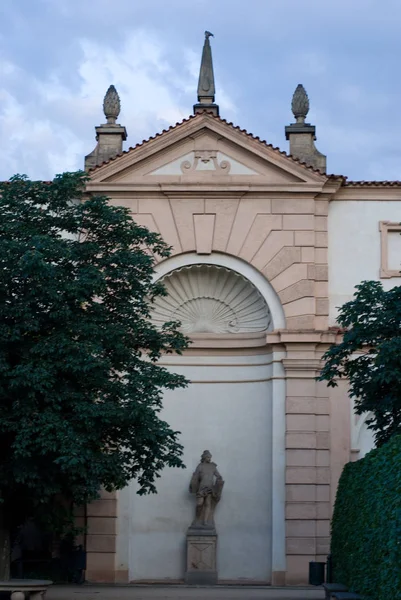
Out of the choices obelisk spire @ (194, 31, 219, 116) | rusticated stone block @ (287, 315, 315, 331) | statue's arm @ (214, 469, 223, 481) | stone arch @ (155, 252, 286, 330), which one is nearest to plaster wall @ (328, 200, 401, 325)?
rusticated stone block @ (287, 315, 315, 331)

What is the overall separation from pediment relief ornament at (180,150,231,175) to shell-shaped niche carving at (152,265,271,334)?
99.4 inches

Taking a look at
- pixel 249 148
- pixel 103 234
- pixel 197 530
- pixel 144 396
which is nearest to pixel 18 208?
pixel 103 234

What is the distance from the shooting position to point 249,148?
28.2 meters

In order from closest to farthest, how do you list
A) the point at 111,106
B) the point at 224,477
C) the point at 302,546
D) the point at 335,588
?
the point at 335,588 → the point at 302,546 → the point at 224,477 → the point at 111,106

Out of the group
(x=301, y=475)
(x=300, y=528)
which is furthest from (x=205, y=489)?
(x=300, y=528)

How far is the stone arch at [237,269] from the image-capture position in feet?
91.4

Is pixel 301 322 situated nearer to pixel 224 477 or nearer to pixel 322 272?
pixel 322 272

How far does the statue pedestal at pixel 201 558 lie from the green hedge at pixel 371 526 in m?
5.61

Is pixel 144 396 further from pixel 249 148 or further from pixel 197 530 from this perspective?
pixel 249 148

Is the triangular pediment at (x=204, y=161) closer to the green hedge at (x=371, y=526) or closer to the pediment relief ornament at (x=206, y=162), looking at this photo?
the pediment relief ornament at (x=206, y=162)

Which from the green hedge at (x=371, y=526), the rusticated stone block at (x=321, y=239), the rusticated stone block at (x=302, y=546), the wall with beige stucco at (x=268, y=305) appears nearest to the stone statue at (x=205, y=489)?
the wall with beige stucco at (x=268, y=305)

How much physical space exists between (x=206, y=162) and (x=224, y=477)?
321 inches

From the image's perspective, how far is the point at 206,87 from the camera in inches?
1178

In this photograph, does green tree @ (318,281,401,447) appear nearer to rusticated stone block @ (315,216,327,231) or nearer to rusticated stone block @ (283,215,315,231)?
rusticated stone block @ (283,215,315,231)
